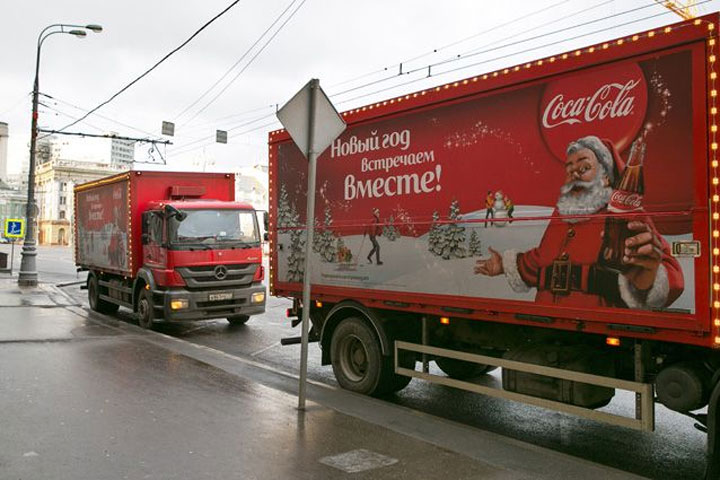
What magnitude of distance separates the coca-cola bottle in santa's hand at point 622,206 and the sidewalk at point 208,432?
1.51 meters

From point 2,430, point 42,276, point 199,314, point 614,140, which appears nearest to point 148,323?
point 199,314

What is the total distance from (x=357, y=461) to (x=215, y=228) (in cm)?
817

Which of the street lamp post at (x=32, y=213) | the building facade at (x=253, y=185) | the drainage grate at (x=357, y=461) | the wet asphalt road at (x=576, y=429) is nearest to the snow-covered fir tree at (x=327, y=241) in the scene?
the wet asphalt road at (x=576, y=429)

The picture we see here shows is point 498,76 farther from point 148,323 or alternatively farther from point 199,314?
point 148,323

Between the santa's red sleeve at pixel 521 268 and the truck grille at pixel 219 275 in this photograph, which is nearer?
the santa's red sleeve at pixel 521 268

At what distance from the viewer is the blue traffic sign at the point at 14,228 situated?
79.0 ft

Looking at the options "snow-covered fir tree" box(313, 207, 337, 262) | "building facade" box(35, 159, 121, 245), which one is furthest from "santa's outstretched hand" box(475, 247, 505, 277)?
"building facade" box(35, 159, 121, 245)

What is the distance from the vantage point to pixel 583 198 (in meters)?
4.89

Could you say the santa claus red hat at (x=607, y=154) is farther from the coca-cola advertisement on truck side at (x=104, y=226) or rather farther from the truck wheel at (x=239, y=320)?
the coca-cola advertisement on truck side at (x=104, y=226)

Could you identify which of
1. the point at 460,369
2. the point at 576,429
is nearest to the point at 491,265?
the point at 576,429

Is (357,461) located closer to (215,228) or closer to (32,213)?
(215,228)

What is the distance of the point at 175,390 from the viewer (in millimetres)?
6766

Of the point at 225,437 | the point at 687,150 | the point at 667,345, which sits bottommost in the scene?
the point at 225,437

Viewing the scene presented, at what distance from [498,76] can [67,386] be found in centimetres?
537
